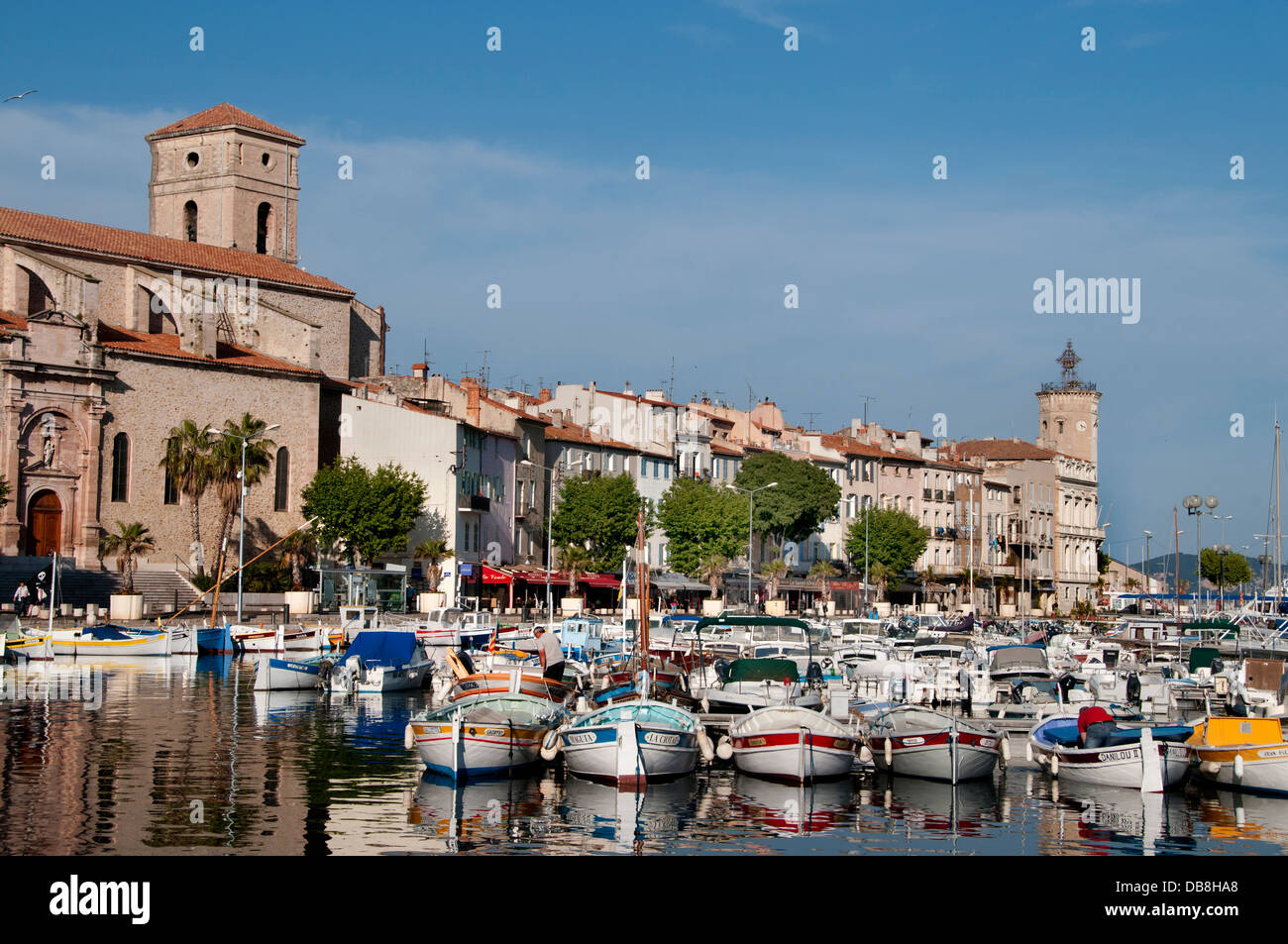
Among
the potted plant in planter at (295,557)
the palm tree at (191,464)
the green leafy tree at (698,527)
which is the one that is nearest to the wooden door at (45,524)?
the palm tree at (191,464)

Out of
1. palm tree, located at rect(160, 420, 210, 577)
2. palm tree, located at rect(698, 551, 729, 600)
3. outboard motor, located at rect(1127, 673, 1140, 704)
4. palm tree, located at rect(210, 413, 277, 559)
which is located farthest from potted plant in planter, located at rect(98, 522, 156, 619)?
outboard motor, located at rect(1127, 673, 1140, 704)

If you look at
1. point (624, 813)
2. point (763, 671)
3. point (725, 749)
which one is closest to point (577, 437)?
point (763, 671)

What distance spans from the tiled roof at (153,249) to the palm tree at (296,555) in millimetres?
17570

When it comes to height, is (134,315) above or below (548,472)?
above

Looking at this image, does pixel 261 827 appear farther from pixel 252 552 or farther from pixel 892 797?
pixel 252 552

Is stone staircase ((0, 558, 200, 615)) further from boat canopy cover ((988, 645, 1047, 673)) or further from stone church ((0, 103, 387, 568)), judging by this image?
boat canopy cover ((988, 645, 1047, 673))

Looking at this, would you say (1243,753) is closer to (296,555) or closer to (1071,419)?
(296,555)

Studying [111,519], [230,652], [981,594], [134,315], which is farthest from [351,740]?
[981,594]

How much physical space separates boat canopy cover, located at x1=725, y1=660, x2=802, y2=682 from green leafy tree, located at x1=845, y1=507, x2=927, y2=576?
71.0 meters

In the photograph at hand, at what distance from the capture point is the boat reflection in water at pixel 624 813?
21.7m

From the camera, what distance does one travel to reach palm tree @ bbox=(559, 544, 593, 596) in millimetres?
85062

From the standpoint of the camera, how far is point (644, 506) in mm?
91062

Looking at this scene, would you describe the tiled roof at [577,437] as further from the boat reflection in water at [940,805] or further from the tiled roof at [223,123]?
the boat reflection in water at [940,805]
